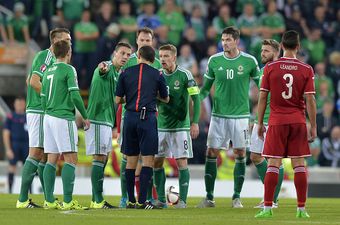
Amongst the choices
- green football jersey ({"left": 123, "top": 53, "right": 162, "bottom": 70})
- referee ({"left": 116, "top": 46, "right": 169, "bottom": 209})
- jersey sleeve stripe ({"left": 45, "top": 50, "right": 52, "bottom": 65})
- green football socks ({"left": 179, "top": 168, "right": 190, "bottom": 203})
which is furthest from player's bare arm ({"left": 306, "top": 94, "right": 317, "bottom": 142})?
jersey sleeve stripe ({"left": 45, "top": 50, "right": 52, "bottom": 65})

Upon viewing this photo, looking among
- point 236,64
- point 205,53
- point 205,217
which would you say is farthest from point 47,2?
point 205,217

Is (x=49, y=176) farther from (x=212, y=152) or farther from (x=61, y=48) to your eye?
(x=212, y=152)

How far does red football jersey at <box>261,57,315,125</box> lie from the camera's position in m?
14.3

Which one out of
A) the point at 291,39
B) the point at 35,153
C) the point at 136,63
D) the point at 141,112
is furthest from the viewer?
the point at 136,63

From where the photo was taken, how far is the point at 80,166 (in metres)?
25.5

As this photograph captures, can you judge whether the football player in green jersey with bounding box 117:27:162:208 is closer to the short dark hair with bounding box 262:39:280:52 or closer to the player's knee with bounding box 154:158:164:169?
the player's knee with bounding box 154:158:164:169

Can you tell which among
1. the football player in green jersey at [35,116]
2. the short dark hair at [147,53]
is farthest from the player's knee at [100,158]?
the short dark hair at [147,53]

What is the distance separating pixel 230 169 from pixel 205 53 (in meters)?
3.90

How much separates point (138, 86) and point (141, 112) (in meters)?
0.35

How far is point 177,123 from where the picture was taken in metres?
17.2

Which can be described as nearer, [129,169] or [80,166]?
[129,169]

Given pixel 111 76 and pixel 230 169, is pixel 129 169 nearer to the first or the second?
pixel 111 76

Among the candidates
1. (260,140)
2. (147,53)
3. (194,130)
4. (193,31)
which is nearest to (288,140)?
(147,53)

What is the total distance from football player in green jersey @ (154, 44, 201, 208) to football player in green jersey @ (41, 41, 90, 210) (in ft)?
5.95
